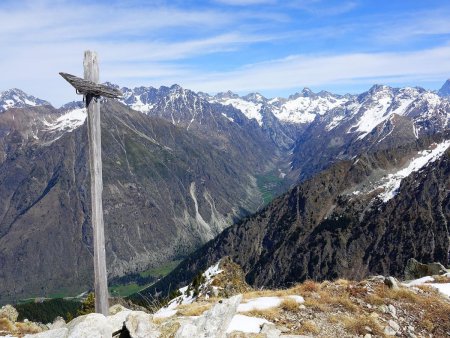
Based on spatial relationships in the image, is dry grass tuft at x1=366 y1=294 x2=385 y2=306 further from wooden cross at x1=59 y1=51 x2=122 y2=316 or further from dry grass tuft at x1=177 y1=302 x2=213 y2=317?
wooden cross at x1=59 y1=51 x2=122 y2=316

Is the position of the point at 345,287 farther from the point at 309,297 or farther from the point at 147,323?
the point at 147,323

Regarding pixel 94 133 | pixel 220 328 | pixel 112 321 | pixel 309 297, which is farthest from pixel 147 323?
pixel 309 297

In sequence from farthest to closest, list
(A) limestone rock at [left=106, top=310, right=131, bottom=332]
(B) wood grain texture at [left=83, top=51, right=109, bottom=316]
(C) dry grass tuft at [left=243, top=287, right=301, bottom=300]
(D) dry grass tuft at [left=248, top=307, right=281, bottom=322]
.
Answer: (C) dry grass tuft at [left=243, top=287, right=301, bottom=300]
(D) dry grass tuft at [left=248, top=307, right=281, bottom=322]
(A) limestone rock at [left=106, top=310, right=131, bottom=332]
(B) wood grain texture at [left=83, top=51, right=109, bottom=316]

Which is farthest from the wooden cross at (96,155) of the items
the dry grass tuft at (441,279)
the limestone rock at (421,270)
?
the limestone rock at (421,270)

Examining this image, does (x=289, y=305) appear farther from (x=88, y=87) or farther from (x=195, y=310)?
(x=88, y=87)

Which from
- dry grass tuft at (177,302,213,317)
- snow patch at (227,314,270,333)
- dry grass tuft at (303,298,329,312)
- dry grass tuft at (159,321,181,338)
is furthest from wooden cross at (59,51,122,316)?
dry grass tuft at (303,298,329,312)

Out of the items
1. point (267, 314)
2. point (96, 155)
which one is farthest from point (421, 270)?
point (96, 155)
